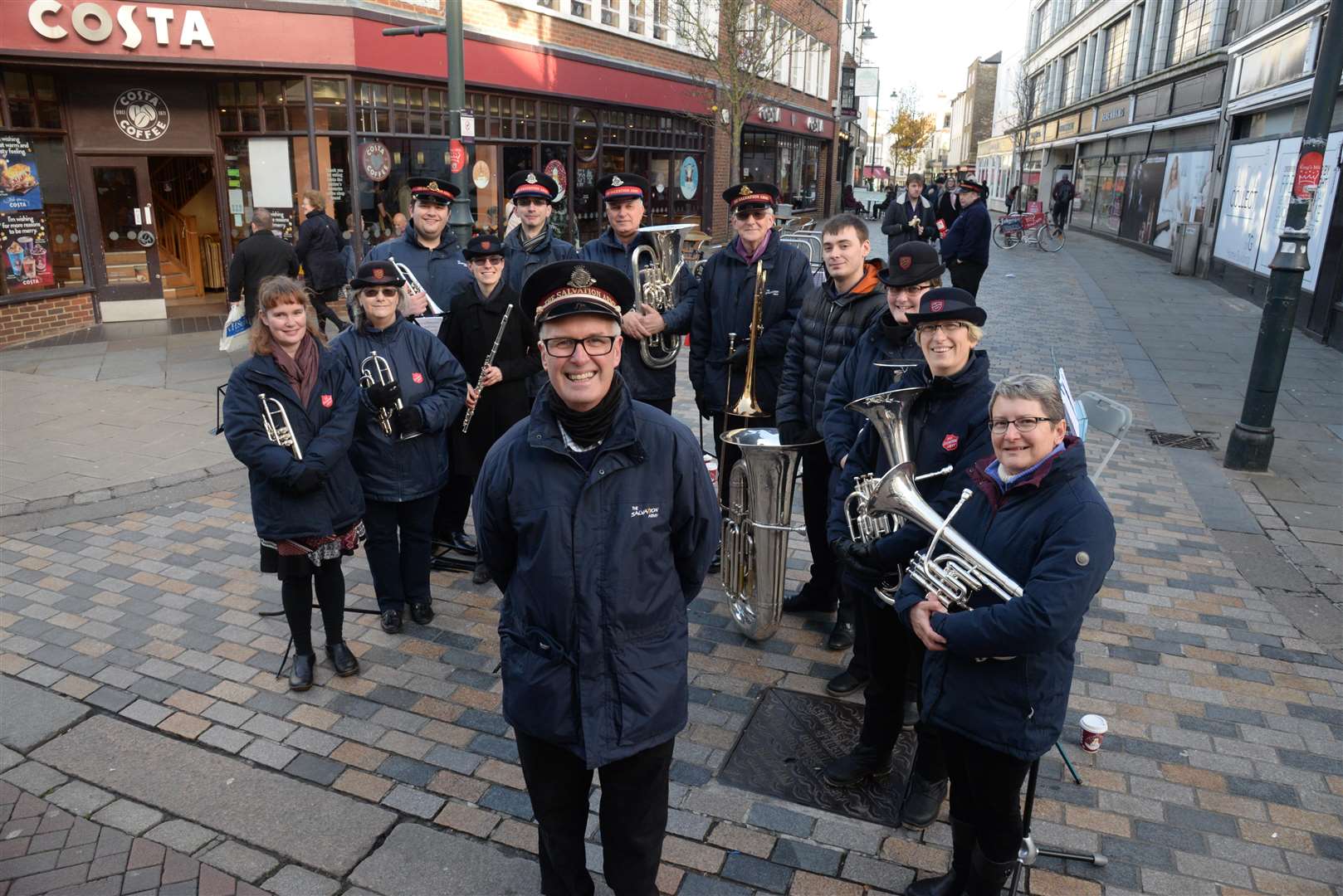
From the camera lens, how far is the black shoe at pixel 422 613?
524cm

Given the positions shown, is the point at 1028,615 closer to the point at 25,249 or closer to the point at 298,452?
the point at 298,452

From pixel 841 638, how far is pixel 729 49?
58.5ft

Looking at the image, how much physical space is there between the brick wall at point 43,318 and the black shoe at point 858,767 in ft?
42.2

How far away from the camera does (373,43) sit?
46.1 feet

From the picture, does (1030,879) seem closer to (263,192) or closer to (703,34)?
(263,192)

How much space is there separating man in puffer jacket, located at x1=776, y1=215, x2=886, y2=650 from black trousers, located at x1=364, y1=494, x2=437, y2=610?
6.76 ft

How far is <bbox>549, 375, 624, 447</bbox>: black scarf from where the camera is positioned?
2701mm

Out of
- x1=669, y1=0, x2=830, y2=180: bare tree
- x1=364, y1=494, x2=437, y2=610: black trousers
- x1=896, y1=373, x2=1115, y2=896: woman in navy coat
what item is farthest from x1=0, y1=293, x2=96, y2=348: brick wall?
x1=896, y1=373, x2=1115, y2=896: woman in navy coat

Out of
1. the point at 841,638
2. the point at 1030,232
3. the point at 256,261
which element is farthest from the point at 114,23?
the point at 1030,232

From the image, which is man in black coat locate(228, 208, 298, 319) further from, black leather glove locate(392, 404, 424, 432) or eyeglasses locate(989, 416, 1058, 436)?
eyeglasses locate(989, 416, 1058, 436)

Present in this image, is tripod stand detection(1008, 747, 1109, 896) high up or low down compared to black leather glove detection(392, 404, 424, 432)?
down

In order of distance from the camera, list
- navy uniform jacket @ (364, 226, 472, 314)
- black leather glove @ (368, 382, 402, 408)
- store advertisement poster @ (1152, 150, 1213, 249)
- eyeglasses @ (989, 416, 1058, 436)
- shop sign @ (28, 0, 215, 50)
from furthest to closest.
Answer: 1. store advertisement poster @ (1152, 150, 1213, 249)
2. shop sign @ (28, 0, 215, 50)
3. navy uniform jacket @ (364, 226, 472, 314)
4. black leather glove @ (368, 382, 402, 408)
5. eyeglasses @ (989, 416, 1058, 436)

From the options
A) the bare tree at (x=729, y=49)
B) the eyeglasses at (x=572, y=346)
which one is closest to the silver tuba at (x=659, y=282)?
the eyeglasses at (x=572, y=346)

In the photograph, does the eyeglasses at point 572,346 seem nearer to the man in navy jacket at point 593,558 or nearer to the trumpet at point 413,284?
the man in navy jacket at point 593,558
